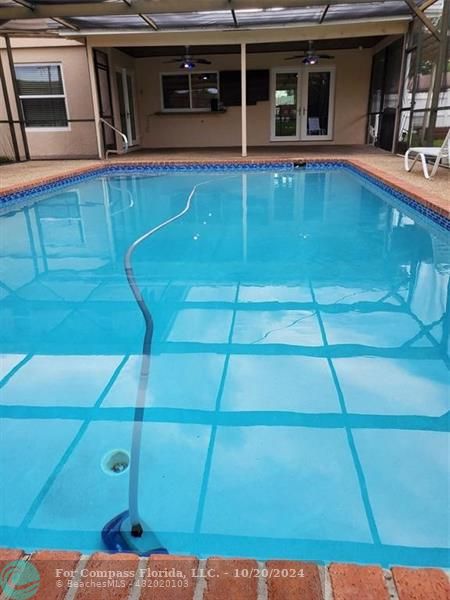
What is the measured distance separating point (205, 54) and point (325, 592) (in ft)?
43.4

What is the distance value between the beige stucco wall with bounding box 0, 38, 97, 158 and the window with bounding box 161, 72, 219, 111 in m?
2.56

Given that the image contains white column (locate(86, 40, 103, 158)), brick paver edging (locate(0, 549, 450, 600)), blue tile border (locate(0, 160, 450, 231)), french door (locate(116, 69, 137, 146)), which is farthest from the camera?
french door (locate(116, 69, 137, 146))

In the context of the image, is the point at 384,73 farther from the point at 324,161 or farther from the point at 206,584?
the point at 206,584

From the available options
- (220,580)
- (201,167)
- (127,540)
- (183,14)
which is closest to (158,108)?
(201,167)

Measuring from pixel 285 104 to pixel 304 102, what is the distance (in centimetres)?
51

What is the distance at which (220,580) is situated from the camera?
0.99 meters

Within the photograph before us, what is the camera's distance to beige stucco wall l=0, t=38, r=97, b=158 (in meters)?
10.4

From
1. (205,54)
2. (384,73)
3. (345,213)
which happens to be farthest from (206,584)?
(205,54)

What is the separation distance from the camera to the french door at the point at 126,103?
11586 mm

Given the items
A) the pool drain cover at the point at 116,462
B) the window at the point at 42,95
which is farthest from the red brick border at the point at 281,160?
the pool drain cover at the point at 116,462

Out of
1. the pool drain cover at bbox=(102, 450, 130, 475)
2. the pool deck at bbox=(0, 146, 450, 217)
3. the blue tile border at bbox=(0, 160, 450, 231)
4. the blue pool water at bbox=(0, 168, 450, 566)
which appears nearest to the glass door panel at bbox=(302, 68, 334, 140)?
the pool deck at bbox=(0, 146, 450, 217)

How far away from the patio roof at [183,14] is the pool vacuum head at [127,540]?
292 inches

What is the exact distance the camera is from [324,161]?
905 centimetres

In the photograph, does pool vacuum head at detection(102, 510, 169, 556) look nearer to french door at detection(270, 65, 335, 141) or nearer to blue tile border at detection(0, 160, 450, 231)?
blue tile border at detection(0, 160, 450, 231)
